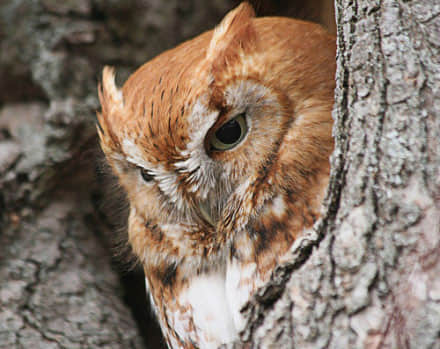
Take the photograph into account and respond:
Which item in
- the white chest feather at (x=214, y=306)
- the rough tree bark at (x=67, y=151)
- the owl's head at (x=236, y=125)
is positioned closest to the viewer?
the owl's head at (x=236, y=125)

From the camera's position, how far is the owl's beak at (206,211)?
1451mm

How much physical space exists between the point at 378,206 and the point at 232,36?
71 centimetres

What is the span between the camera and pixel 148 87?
1.45 m

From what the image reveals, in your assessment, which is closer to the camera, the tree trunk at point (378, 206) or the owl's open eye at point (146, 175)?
the tree trunk at point (378, 206)

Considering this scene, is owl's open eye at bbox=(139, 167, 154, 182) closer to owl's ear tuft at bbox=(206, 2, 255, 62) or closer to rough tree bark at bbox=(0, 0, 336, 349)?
owl's ear tuft at bbox=(206, 2, 255, 62)

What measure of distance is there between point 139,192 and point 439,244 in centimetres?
101

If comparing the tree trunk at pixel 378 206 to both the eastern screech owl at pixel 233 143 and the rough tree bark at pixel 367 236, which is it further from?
the eastern screech owl at pixel 233 143

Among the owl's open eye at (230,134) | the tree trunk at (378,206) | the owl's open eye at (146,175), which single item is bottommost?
the tree trunk at (378,206)

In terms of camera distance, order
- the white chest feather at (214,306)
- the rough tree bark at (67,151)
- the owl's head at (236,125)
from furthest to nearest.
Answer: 1. the rough tree bark at (67,151)
2. the white chest feather at (214,306)
3. the owl's head at (236,125)

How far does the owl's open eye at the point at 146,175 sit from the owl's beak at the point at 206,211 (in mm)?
185

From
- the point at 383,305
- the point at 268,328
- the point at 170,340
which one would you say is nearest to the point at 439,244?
the point at 383,305

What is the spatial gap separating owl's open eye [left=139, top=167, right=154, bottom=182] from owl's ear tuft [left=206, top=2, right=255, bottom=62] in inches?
15.7

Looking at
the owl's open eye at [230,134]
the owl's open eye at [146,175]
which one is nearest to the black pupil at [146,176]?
the owl's open eye at [146,175]

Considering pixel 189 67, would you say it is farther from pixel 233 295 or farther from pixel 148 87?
pixel 233 295
